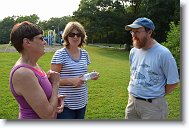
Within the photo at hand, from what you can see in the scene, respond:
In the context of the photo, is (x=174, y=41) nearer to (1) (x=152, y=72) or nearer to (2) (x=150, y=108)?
(1) (x=152, y=72)

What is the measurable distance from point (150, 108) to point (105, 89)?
0.53 metres

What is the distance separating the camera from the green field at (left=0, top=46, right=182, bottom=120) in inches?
58.6

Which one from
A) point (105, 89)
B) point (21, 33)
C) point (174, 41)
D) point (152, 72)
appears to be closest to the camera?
point (21, 33)

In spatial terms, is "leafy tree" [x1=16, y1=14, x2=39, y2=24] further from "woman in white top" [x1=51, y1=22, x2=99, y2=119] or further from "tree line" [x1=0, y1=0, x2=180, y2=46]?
"woman in white top" [x1=51, y1=22, x2=99, y2=119]

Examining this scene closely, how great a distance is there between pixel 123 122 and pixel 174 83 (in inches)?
15.0

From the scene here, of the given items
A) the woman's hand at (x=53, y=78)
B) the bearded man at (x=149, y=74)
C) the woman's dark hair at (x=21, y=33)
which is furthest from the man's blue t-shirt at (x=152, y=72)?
the woman's dark hair at (x=21, y=33)

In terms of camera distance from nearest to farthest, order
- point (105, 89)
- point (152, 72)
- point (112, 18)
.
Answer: point (152, 72) < point (112, 18) < point (105, 89)

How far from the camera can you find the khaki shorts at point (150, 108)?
1.38m

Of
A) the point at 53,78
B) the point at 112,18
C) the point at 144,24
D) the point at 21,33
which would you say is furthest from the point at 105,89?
the point at 21,33

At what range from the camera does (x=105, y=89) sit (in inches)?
73.4

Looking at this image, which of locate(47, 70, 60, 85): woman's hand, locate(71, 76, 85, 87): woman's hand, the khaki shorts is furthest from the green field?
locate(47, 70, 60, 85): woman's hand

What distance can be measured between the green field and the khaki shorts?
0.06 metres

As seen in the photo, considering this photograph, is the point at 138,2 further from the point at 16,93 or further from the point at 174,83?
the point at 16,93

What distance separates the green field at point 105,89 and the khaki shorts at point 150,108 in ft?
0.21
